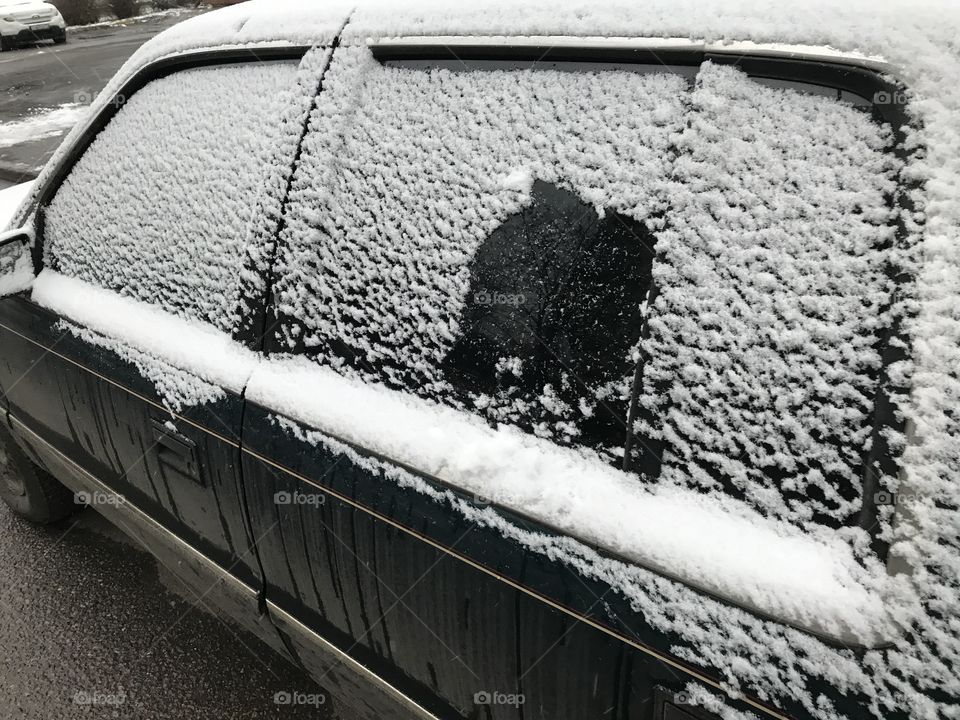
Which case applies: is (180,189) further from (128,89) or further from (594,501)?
(594,501)

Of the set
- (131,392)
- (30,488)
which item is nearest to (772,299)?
(131,392)

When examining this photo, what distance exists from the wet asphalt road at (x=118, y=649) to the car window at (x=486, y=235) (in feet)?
4.45

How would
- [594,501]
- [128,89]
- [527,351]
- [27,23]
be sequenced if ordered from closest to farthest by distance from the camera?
[594,501] < [527,351] < [128,89] < [27,23]

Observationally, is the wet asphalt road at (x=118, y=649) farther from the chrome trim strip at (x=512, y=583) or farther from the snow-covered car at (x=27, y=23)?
the snow-covered car at (x=27, y=23)

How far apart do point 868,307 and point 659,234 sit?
0.30 m

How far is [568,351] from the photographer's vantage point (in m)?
1.08

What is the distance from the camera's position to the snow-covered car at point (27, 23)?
53.1 ft

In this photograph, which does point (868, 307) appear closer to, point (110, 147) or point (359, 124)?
point (359, 124)
